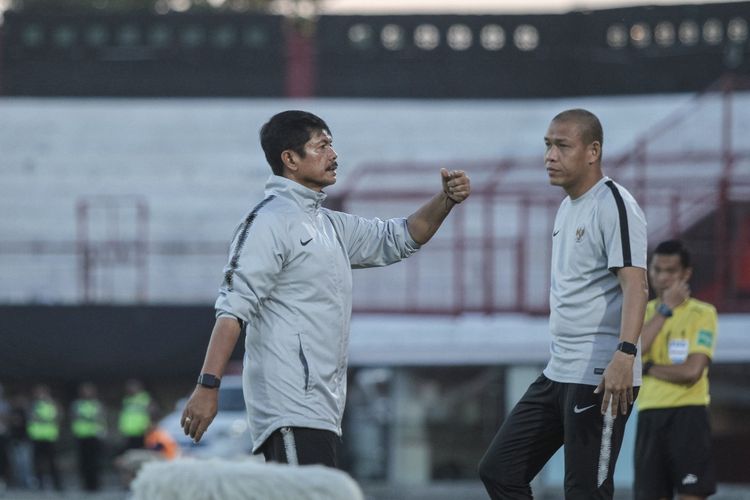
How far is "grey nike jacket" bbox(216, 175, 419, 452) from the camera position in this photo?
18.5 ft

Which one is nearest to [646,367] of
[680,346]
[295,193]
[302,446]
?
[680,346]

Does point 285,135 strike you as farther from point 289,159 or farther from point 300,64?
point 300,64

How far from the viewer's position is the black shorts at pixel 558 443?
6.07 metres

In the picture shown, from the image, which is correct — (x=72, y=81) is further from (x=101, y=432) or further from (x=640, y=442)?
(x=640, y=442)

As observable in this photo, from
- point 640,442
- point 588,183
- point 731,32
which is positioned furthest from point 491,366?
point 731,32

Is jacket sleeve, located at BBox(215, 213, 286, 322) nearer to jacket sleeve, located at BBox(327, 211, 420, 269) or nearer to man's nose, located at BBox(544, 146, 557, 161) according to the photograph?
jacket sleeve, located at BBox(327, 211, 420, 269)

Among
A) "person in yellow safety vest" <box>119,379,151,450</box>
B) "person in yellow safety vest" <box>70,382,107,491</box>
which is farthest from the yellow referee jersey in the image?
"person in yellow safety vest" <box>70,382,107,491</box>

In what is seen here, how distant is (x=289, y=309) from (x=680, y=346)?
10.7 feet

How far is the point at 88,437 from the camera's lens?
20938 millimetres

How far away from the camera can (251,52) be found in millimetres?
31641

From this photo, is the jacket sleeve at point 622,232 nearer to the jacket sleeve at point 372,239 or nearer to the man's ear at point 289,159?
the jacket sleeve at point 372,239

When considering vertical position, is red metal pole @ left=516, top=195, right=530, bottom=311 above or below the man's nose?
below

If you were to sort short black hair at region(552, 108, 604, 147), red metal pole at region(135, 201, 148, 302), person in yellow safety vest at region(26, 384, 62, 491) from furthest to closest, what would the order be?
red metal pole at region(135, 201, 148, 302), person in yellow safety vest at region(26, 384, 62, 491), short black hair at region(552, 108, 604, 147)

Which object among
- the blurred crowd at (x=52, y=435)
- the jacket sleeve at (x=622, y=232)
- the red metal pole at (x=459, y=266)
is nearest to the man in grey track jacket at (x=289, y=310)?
the jacket sleeve at (x=622, y=232)
